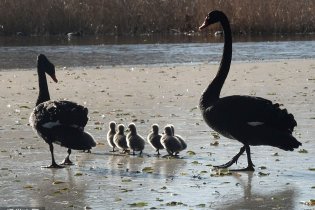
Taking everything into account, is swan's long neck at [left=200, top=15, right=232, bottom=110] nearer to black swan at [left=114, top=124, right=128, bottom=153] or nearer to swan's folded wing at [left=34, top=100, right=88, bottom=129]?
swan's folded wing at [left=34, top=100, right=88, bottom=129]

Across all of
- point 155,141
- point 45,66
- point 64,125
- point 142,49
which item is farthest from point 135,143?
point 142,49

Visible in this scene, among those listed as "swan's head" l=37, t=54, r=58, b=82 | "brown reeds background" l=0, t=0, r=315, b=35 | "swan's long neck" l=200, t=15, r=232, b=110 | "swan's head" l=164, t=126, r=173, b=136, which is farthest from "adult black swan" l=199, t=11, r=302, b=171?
"brown reeds background" l=0, t=0, r=315, b=35

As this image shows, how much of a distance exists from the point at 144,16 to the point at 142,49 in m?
5.15

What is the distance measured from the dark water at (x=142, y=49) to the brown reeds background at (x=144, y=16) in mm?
509

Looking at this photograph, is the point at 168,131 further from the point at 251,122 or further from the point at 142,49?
the point at 142,49

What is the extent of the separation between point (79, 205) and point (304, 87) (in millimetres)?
8739

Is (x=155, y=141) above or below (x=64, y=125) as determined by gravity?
below

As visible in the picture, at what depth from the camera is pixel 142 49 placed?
26094 millimetres

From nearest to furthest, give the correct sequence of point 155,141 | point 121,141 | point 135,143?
1. point 135,143
2. point 155,141
3. point 121,141

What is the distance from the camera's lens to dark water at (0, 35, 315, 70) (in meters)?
23.0

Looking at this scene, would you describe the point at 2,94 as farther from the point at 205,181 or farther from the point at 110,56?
the point at 110,56

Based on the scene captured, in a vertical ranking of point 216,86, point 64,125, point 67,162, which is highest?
point 216,86

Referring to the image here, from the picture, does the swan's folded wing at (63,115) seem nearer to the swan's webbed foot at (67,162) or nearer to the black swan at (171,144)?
the swan's webbed foot at (67,162)

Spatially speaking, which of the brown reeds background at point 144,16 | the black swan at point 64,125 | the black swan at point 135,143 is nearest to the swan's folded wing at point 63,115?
the black swan at point 64,125
